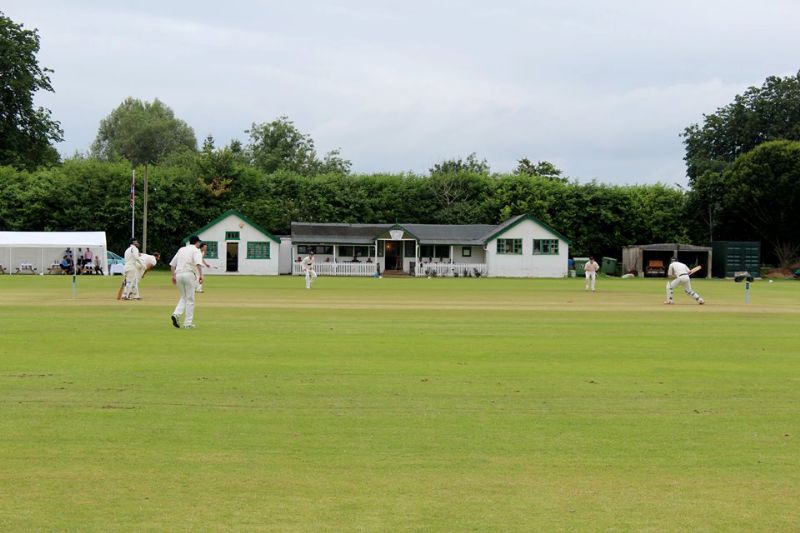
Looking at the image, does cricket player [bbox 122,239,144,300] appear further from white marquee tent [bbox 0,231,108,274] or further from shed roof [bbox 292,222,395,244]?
shed roof [bbox 292,222,395,244]

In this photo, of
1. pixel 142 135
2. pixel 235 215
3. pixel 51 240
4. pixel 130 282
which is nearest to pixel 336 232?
pixel 235 215

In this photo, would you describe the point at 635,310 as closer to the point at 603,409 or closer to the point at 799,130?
the point at 603,409

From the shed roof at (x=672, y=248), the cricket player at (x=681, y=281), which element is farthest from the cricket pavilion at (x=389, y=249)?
the cricket player at (x=681, y=281)

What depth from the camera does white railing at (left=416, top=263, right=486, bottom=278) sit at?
224ft

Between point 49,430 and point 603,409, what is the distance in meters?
5.59

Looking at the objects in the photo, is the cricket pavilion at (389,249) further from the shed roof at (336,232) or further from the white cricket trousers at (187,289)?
the white cricket trousers at (187,289)

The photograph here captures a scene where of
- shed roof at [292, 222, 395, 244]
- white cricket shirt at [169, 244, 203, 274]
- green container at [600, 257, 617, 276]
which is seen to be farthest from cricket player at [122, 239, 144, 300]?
green container at [600, 257, 617, 276]

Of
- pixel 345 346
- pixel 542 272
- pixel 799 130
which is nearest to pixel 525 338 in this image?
pixel 345 346

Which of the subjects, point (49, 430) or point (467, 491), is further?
point (49, 430)

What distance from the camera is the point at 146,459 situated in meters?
7.99

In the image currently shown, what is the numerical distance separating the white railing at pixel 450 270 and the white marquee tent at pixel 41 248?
2112 cm

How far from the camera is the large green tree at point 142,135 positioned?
122 metres

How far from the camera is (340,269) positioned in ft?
223

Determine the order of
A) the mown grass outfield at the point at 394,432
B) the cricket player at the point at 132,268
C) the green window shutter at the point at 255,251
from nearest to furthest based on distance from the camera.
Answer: the mown grass outfield at the point at 394,432 → the cricket player at the point at 132,268 → the green window shutter at the point at 255,251
